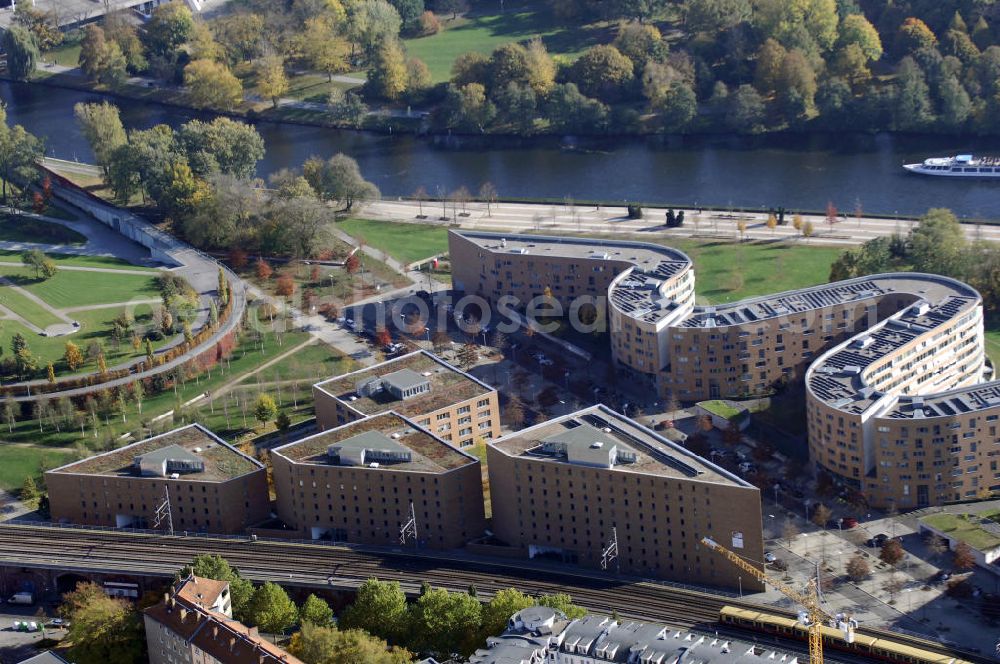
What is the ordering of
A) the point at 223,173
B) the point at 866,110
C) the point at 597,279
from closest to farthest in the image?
the point at 597,279
the point at 223,173
the point at 866,110

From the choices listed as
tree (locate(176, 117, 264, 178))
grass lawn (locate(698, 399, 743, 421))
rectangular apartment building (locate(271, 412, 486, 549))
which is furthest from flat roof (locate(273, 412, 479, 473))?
tree (locate(176, 117, 264, 178))

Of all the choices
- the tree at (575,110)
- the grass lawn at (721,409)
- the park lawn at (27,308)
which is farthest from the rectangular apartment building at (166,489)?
the tree at (575,110)

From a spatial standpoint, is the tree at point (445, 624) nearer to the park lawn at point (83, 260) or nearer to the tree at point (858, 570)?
the tree at point (858, 570)

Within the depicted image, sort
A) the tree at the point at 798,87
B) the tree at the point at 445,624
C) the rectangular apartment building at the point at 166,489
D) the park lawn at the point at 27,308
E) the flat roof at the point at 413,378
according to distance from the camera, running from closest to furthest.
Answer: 1. the tree at the point at 445,624
2. the rectangular apartment building at the point at 166,489
3. the flat roof at the point at 413,378
4. the park lawn at the point at 27,308
5. the tree at the point at 798,87

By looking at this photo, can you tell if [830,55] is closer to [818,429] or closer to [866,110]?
[866,110]

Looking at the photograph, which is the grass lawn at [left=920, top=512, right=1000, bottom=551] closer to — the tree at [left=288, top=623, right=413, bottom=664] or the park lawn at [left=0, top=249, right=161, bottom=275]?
the tree at [left=288, top=623, right=413, bottom=664]

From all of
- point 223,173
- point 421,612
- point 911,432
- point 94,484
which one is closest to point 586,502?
point 421,612

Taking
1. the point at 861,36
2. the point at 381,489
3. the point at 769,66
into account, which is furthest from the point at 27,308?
the point at 861,36
